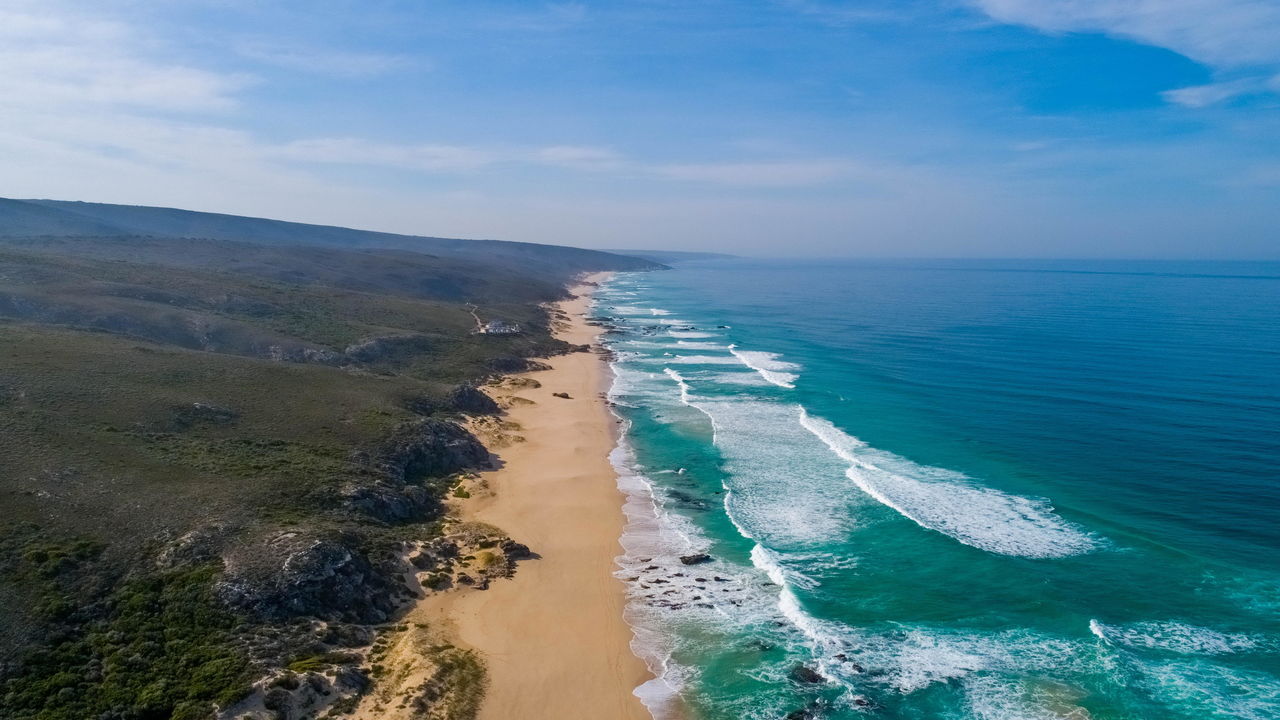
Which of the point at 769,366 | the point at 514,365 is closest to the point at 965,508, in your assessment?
the point at 769,366

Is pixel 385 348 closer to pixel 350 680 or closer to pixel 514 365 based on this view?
pixel 514 365

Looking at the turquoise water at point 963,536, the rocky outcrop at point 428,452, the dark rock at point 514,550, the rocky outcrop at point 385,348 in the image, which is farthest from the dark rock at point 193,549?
the rocky outcrop at point 385,348

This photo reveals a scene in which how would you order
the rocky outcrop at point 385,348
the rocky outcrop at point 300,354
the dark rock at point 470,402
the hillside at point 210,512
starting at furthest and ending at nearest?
the rocky outcrop at point 385,348
the rocky outcrop at point 300,354
the dark rock at point 470,402
the hillside at point 210,512

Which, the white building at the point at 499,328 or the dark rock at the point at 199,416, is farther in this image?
the white building at the point at 499,328

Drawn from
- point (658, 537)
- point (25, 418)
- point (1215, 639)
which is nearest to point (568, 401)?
point (658, 537)

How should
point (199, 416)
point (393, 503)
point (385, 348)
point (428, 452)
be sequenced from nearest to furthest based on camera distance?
point (393, 503)
point (199, 416)
point (428, 452)
point (385, 348)

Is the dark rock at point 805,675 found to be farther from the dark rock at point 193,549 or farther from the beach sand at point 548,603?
the dark rock at point 193,549

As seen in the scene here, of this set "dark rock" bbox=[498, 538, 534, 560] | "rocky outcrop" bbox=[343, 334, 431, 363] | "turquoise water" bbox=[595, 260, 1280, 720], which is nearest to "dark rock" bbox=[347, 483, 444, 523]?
"dark rock" bbox=[498, 538, 534, 560]
